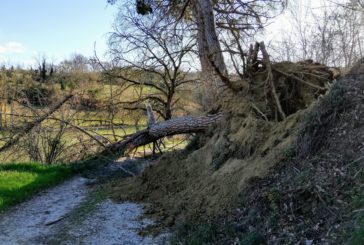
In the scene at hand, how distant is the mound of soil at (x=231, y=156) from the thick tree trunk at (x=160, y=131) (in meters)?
0.71

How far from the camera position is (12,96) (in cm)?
1645

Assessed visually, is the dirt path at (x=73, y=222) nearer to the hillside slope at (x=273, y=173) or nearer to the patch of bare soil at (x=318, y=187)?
the hillside slope at (x=273, y=173)

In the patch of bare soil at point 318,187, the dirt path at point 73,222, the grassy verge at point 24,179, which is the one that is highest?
the patch of bare soil at point 318,187

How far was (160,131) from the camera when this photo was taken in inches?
468

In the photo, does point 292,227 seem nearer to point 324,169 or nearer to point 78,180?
point 324,169

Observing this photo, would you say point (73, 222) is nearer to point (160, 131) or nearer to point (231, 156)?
point (231, 156)

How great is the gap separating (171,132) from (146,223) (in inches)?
197

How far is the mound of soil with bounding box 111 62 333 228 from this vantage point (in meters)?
6.20

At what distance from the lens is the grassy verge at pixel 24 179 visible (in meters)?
8.55

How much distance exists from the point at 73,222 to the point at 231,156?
2955 millimetres

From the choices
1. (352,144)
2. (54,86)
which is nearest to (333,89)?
(352,144)

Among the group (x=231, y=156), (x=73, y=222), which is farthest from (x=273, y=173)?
(x=73, y=222)

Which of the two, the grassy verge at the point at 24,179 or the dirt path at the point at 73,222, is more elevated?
the grassy verge at the point at 24,179

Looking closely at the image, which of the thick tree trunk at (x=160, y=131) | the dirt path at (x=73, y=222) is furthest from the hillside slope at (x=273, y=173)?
the thick tree trunk at (x=160, y=131)
